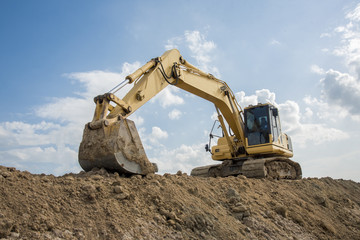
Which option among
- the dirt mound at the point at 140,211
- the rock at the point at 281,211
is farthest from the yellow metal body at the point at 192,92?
the rock at the point at 281,211

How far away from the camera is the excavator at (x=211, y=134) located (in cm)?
603

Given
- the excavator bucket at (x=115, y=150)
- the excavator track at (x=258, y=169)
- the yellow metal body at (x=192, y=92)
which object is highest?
the yellow metal body at (x=192, y=92)

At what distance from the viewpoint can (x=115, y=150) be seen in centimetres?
583

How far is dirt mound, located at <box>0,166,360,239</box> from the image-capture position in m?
3.82

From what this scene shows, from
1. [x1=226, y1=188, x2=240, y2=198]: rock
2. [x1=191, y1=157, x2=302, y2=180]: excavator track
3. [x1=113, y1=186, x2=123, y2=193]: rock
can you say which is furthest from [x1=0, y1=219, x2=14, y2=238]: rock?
[x1=191, y1=157, x2=302, y2=180]: excavator track

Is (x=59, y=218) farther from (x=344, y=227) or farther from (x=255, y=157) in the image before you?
(x=255, y=157)

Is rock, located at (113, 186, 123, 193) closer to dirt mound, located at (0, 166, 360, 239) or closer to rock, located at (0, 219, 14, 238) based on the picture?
dirt mound, located at (0, 166, 360, 239)

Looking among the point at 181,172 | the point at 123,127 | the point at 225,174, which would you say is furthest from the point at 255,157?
the point at 123,127

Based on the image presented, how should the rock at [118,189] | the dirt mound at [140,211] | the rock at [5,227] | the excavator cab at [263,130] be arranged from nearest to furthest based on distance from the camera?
the rock at [5,227], the dirt mound at [140,211], the rock at [118,189], the excavator cab at [263,130]

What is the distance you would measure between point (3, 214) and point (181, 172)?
4228mm

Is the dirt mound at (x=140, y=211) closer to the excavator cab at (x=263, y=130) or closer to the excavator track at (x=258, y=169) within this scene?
the excavator track at (x=258, y=169)

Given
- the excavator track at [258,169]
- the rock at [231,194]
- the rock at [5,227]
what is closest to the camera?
the rock at [5,227]

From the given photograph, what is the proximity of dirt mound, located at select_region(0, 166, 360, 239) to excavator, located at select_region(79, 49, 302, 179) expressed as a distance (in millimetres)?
406

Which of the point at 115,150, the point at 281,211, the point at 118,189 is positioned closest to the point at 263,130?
the point at 281,211
